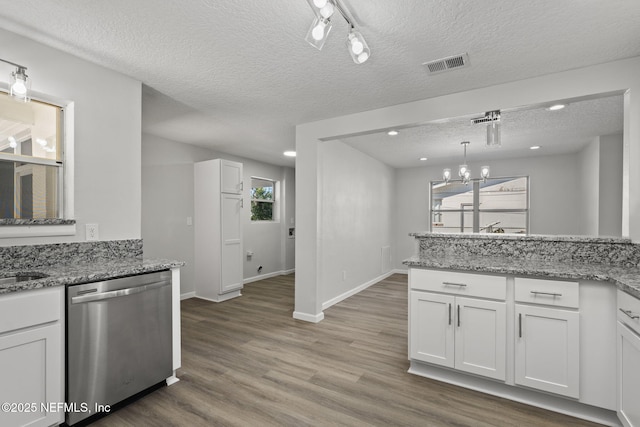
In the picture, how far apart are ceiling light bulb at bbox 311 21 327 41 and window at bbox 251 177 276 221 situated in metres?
4.82

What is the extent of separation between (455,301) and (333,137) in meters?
2.24

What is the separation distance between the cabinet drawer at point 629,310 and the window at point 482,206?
188 inches

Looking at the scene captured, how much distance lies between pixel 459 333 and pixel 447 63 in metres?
2.06

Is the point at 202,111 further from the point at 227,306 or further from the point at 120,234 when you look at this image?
the point at 227,306

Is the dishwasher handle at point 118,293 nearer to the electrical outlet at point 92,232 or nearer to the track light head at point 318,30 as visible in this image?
the electrical outlet at point 92,232

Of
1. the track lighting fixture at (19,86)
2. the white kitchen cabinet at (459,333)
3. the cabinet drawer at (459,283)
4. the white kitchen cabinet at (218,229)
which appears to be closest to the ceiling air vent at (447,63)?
the cabinet drawer at (459,283)

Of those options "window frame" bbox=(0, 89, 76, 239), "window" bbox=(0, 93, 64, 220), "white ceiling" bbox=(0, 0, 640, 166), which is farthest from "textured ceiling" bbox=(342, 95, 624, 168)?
"window" bbox=(0, 93, 64, 220)

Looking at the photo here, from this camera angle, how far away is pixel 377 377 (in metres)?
2.42

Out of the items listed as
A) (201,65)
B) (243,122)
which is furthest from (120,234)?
(243,122)

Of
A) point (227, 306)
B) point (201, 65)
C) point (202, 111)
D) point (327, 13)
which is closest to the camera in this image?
point (327, 13)

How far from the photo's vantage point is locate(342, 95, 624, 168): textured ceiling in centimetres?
339

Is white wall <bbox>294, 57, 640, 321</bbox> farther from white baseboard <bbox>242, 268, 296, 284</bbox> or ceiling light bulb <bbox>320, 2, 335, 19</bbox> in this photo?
white baseboard <bbox>242, 268, 296, 284</bbox>

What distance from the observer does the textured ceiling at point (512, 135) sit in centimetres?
339

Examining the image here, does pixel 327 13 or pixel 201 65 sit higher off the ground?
pixel 201 65
